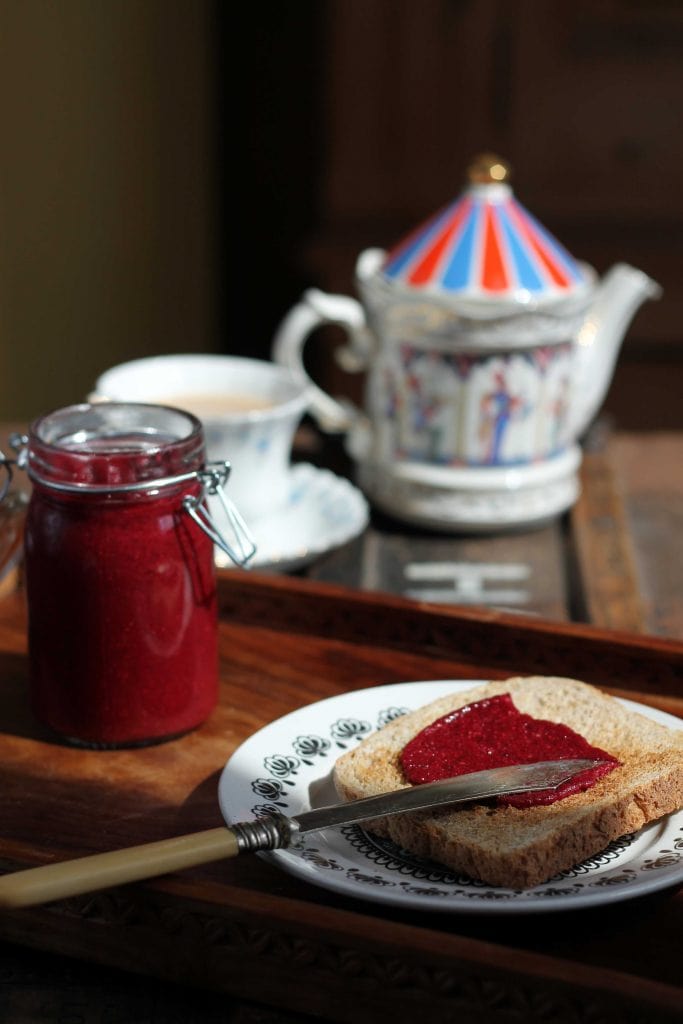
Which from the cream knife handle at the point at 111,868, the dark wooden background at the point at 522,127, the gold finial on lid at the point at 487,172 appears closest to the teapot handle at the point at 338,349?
the gold finial on lid at the point at 487,172

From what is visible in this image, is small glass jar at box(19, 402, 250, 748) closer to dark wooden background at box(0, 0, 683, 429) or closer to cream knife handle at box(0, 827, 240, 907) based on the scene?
cream knife handle at box(0, 827, 240, 907)

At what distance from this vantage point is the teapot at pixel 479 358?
1324mm

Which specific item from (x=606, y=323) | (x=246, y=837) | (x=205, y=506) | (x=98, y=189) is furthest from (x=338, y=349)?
(x=98, y=189)

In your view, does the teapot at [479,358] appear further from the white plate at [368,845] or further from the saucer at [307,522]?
the white plate at [368,845]

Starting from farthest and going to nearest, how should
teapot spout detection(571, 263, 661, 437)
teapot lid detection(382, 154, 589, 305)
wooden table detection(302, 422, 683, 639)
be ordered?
teapot spout detection(571, 263, 661, 437)
teapot lid detection(382, 154, 589, 305)
wooden table detection(302, 422, 683, 639)

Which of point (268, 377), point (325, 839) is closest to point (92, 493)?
point (325, 839)

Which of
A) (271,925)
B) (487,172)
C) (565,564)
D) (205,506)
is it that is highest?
(487,172)

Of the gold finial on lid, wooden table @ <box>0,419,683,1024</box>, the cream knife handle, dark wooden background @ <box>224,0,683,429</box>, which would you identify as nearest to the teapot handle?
the gold finial on lid

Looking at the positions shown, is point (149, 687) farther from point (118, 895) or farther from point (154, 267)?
point (154, 267)

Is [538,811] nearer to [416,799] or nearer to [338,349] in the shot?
[416,799]

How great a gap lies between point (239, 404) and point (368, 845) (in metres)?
0.69

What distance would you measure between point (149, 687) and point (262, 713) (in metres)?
0.10

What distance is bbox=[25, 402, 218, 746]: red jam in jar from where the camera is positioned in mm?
816

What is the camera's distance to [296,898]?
0.69 m
